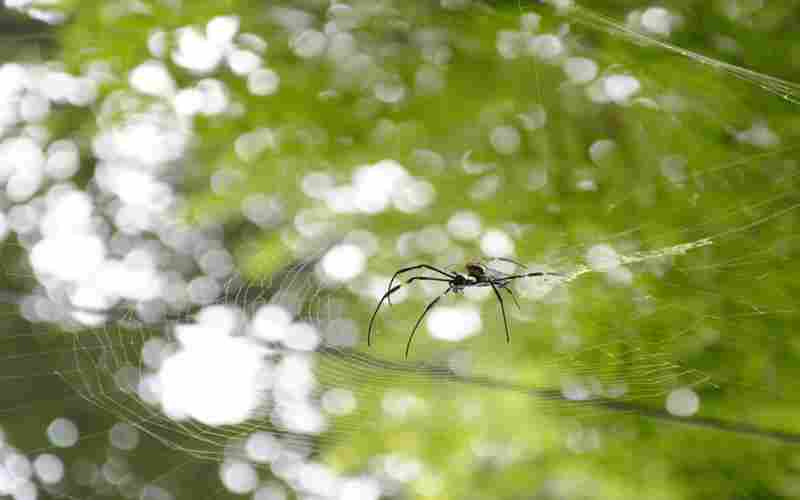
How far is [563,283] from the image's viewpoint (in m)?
0.69

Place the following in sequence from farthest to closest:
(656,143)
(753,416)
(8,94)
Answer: (8,94)
(656,143)
(753,416)

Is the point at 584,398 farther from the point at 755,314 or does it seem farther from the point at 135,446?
the point at 135,446

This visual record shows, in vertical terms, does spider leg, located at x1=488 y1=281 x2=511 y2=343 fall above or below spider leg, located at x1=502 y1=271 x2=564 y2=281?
below

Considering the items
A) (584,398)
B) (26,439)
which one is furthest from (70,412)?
(584,398)

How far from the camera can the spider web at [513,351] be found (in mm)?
646

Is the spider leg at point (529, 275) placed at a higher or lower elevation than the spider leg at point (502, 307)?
higher

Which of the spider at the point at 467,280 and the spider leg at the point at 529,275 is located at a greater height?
the spider leg at the point at 529,275

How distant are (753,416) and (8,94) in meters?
0.97

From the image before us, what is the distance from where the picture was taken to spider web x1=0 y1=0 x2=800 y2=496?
0.65 metres

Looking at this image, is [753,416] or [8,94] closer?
[753,416]

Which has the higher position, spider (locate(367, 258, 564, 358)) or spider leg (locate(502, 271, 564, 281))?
spider leg (locate(502, 271, 564, 281))

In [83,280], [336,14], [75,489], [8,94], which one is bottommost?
[75,489]

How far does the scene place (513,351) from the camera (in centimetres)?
68

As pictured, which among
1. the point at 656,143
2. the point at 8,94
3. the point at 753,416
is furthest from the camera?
the point at 8,94
